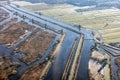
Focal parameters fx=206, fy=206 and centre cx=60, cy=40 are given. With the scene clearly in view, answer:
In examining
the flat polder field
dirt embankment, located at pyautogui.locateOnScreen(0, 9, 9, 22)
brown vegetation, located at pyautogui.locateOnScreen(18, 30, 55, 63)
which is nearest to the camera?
brown vegetation, located at pyautogui.locateOnScreen(18, 30, 55, 63)

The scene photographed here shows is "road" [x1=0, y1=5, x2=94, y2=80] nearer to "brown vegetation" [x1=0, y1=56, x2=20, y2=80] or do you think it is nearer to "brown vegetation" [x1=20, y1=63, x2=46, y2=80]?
"brown vegetation" [x1=20, y1=63, x2=46, y2=80]

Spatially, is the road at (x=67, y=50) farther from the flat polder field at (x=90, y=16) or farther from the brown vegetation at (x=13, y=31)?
the brown vegetation at (x=13, y=31)

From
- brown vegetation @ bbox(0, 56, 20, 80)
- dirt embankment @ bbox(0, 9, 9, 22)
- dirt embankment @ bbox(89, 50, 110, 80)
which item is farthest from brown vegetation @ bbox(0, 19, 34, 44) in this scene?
dirt embankment @ bbox(89, 50, 110, 80)

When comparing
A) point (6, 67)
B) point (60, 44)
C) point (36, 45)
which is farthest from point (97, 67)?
point (6, 67)

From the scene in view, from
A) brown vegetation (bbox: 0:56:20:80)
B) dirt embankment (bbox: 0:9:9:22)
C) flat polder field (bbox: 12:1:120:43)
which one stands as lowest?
brown vegetation (bbox: 0:56:20:80)

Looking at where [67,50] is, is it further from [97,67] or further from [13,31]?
[13,31]

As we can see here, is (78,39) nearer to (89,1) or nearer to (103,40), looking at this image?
(103,40)

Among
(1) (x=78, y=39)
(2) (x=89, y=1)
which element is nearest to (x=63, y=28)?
(1) (x=78, y=39)

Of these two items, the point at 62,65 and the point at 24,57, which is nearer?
the point at 62,65
